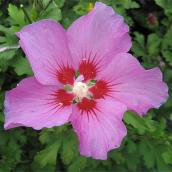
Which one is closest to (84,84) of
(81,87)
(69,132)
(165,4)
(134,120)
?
(81,87)

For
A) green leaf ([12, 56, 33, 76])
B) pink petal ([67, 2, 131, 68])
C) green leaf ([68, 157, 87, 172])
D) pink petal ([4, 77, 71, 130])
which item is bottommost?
green leaf ([68, 157, 87, 172])

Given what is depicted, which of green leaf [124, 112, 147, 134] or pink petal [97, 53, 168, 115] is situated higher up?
pink petal [97, 53, 168, 115]

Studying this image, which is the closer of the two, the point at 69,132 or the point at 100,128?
the point at 100,128

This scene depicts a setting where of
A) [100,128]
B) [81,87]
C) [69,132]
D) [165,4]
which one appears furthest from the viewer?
[165,4]

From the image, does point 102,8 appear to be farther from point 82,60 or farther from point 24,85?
point 24,85

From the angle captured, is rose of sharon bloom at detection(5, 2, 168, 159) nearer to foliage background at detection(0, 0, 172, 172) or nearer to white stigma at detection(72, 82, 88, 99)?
white stigma at detection(72, 82, 88, 99)

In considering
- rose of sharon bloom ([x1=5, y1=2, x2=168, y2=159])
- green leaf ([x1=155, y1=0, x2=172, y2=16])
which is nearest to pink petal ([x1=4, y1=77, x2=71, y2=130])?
rose of sharon bloom ([x1=5, y1=2, x2=168, y2=159])

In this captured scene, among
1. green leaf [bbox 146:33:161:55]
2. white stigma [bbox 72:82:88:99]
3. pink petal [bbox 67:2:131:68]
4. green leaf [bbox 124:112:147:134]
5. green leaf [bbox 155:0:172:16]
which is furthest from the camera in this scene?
green leaf [bbox 146:33:161:55]

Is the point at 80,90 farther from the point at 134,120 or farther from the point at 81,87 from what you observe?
the point at 134,120
